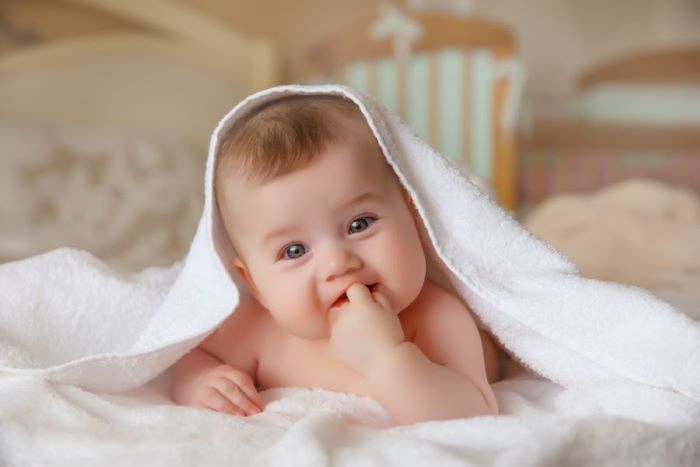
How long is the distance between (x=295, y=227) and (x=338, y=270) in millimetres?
62

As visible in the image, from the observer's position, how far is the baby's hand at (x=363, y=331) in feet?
2.40

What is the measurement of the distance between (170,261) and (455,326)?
96cm

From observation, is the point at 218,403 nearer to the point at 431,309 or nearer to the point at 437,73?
the point at 431,309

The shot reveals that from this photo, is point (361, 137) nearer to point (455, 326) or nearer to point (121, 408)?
point (455, 326)

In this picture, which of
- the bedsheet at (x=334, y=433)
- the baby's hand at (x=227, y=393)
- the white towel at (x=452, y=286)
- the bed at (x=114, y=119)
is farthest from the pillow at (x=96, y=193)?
the bedsheet at (x=334, y=433)

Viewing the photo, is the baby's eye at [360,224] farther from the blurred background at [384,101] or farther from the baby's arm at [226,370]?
the blurred background at [384,101]

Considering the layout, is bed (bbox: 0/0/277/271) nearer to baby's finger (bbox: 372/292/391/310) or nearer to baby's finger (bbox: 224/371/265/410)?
baby's finger (bbox: 224/371/265/410)

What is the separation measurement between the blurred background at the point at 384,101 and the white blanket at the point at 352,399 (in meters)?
0.65

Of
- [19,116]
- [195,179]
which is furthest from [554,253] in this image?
[19,116]

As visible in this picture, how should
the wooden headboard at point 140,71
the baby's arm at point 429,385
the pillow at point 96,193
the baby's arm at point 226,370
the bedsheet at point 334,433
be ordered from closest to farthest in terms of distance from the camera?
the bedsheet at point 334,433
the baby's arm at point 429,385
the baby's arm at point 226,370
the pillow at point 96,193
the wooden headboard at point 140,71

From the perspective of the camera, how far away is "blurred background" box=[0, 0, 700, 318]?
194 cm

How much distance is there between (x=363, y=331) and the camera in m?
0.74

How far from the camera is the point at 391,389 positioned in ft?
2.34

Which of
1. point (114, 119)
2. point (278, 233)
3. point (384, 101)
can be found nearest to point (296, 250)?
point (278, 233)
